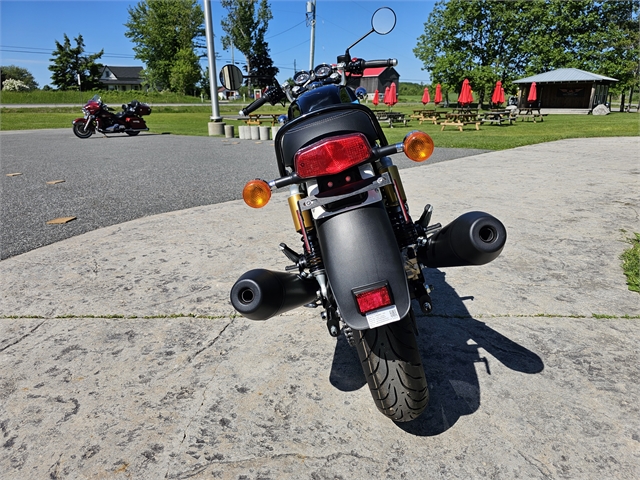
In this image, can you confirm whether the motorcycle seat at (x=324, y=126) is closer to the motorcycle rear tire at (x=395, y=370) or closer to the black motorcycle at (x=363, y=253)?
the black motorcycle at (x=363, y=253)

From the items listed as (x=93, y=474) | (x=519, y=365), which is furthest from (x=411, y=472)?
(x=93, y=474)

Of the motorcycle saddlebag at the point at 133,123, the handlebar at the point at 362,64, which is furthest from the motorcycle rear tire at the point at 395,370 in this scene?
the motorcycle saddlebag at the point at 133,123

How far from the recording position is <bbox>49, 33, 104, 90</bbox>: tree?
224 ft

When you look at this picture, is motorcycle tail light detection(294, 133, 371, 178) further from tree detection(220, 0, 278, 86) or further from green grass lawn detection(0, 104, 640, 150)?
tree detection(220, 0, 278, 86)

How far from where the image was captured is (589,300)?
2943 mm

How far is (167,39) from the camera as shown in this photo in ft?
220

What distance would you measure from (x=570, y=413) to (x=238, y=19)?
7324 cm

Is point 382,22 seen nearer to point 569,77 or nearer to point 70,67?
point 569,77

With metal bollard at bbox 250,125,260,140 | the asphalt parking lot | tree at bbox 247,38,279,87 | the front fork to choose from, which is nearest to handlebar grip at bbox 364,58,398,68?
tree at bbox 247,38,279,87

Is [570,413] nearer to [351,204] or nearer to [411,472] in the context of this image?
[411,472]

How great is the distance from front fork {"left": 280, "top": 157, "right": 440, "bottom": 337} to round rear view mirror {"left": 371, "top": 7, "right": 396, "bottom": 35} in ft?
5.15

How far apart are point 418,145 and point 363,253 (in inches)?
20.2

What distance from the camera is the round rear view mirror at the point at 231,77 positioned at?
318 centimetres

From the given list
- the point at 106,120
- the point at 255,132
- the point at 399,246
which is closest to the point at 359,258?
the point at 399,246
